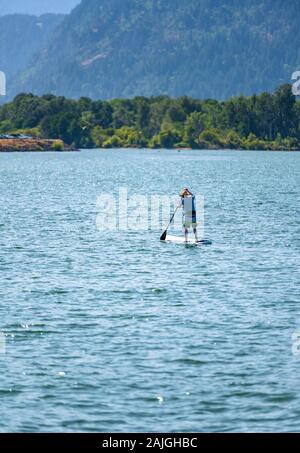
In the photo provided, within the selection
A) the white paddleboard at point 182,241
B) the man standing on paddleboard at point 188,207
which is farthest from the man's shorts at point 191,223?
the white paddleboard at point 182,241

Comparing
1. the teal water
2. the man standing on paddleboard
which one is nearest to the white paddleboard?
the man standing on paddleboard

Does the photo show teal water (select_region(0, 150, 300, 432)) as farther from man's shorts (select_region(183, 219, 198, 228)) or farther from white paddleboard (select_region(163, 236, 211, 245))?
man's shorts (select_region(183, 219, 198, 228))

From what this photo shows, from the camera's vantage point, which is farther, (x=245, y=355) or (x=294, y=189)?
(x=294, y=189)

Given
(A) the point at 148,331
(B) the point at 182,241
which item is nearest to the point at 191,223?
(B) the point at 182,241

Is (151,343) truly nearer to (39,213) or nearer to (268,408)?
(268,408)

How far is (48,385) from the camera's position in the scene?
3083cm

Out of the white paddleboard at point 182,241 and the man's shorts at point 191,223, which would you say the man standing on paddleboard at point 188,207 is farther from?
the white paddleboard at point 182,241

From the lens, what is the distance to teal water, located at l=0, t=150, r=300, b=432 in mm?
28625

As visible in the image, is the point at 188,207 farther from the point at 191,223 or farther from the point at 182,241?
the point at 182,241

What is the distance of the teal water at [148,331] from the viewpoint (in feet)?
93.9

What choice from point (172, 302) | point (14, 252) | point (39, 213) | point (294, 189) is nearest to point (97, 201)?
point (39, 213)

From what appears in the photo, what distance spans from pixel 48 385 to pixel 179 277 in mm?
20891

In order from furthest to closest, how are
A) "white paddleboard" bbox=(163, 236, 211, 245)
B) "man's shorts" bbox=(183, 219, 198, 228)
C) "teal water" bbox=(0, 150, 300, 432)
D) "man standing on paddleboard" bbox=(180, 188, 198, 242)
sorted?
"white paddleboard" bbox=(163, 236, 211, 245) → "man's shorts" bbox=(183, 219, 198, 228) → "man standing on paddleboard" bbox=(180, 188, 198, 242) → "teal water" bbox=(0, 150, 300, 432)

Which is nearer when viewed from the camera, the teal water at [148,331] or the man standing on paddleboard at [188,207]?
the teal water at [148,331]
